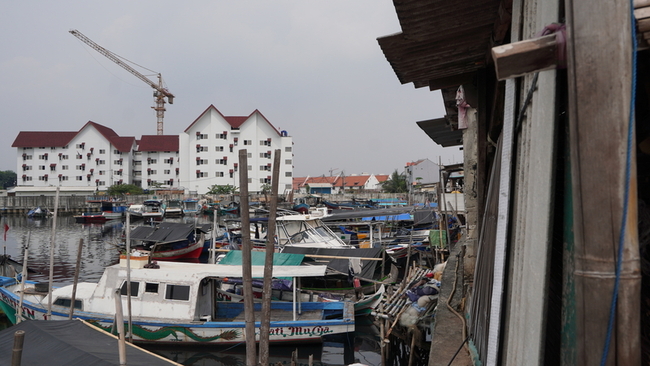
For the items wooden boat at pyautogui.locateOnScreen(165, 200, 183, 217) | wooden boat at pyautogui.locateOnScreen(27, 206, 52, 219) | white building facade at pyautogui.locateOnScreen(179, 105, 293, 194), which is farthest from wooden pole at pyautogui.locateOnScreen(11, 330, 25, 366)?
white building facade at pyautogui.locateOnScreen(179, 105, 293, 194)

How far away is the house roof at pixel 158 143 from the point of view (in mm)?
66688

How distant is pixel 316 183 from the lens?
80.8 meters

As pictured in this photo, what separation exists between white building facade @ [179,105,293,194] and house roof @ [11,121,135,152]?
13.9 m

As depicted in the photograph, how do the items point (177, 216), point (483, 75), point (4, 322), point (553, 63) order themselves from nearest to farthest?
point (553, 63) < point (483, 75) < point (4, 322) < point (177, 216)

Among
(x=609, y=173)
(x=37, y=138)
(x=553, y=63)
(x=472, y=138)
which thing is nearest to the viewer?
(x=609, y=173)

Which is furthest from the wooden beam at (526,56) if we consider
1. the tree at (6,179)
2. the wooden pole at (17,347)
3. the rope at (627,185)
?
the tree at (6,179)

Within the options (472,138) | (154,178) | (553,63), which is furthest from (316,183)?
(553,63)

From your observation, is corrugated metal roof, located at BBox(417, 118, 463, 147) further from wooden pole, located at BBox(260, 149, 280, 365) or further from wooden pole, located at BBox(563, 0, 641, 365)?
wooden pole, located at BBox(563, 0, 641, 365)

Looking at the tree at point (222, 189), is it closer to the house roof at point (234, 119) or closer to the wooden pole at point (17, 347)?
the house roof at point (234, 119)

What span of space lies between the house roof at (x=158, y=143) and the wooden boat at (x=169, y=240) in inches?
1804

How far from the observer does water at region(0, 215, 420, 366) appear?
1078 centimetres

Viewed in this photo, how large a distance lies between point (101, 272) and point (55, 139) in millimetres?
52936

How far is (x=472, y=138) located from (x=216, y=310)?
26.7ft

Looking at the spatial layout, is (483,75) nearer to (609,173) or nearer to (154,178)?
(609,173)
